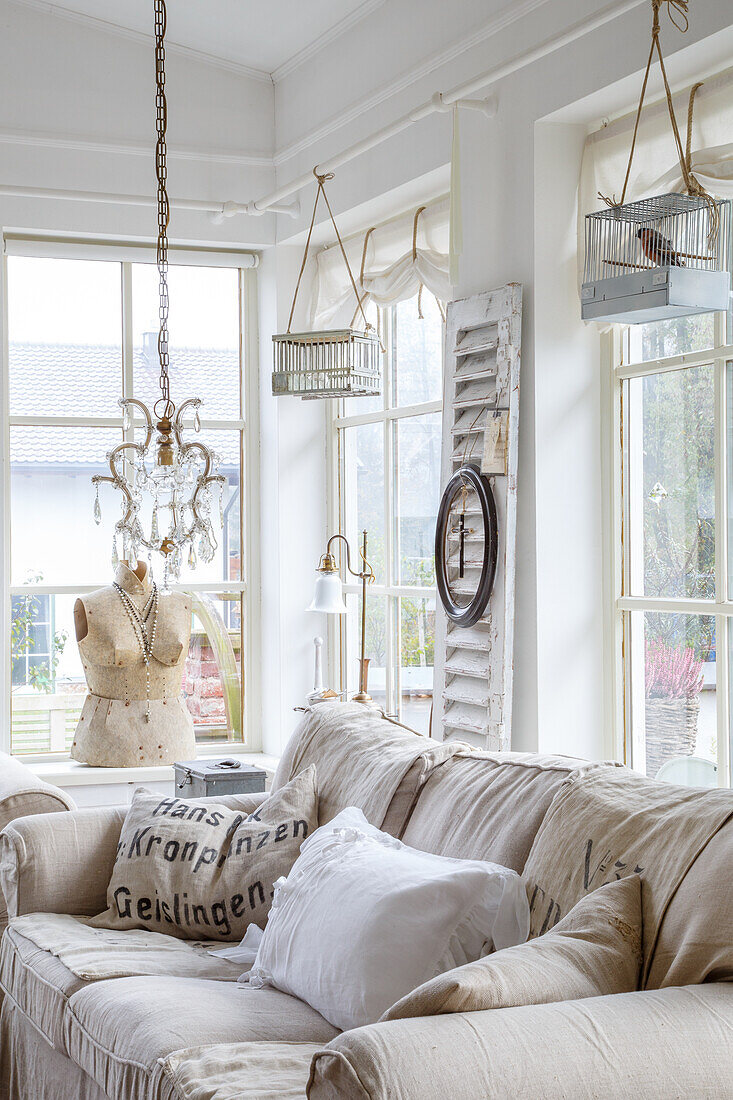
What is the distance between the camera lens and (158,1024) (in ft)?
6.00

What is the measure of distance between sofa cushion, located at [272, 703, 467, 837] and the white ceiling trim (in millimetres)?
1854

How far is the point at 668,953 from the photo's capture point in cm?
155

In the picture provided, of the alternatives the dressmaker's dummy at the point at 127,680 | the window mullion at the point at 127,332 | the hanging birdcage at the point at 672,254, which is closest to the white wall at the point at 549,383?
the hanging birdcage at the point at 672,254

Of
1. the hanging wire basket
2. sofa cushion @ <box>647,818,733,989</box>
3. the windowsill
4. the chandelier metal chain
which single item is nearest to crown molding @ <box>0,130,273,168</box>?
the hanging wire basket

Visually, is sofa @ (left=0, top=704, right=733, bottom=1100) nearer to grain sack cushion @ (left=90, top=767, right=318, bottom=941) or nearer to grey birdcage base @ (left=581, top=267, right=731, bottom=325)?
grain sack cushion @ (left=90, top=767, right=318, bottom=941)

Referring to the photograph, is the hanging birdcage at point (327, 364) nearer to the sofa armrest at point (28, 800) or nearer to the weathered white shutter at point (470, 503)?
the weathered white shutter at point (470, 503)

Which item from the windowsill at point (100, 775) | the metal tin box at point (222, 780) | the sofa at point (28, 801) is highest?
the sofa at point (28, 801)

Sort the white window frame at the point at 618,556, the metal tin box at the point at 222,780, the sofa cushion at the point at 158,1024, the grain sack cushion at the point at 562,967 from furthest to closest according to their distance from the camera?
the metal tin box at the point at 222,780 < the white window frame at the point at 618,556 < the sofa cushion at the point at 158,1024 < the grain sack cushion at the point at 562,967

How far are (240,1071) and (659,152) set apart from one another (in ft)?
7.42

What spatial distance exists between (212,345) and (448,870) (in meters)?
3.40

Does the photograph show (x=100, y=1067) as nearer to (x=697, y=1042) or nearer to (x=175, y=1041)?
(x=175, y=1041)

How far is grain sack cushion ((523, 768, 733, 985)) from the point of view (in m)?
1.62

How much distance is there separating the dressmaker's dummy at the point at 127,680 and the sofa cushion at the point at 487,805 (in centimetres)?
221

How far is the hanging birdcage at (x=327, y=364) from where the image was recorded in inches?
138
